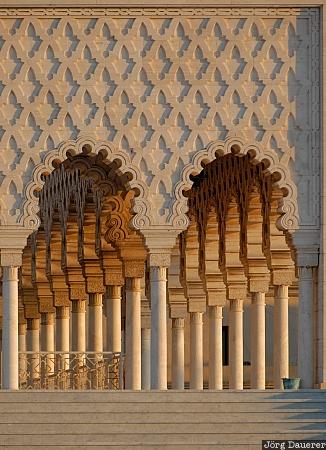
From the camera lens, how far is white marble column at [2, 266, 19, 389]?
1912cm

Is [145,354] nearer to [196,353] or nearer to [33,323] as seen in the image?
[196,353]

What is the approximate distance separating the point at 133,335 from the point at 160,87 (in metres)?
3.28

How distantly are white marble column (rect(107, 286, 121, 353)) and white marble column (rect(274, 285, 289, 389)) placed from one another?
2095 mm

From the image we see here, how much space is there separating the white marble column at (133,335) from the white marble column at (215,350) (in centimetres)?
287

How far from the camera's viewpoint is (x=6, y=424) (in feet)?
59.3

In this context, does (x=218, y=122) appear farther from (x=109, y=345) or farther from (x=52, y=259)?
(x=52, y=259)

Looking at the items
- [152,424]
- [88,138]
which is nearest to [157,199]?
[88,138]

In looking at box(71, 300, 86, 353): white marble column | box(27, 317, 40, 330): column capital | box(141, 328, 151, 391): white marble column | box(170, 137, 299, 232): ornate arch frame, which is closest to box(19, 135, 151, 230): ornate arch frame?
box(170, 137, 299, 232): ornate arch frame

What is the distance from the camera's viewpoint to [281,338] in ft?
71.4

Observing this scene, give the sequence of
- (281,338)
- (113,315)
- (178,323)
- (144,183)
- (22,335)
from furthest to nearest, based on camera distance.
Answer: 1. (22,335)
2. (178,323)
3. (113,315)
4. (281,338)
5. (144,183)

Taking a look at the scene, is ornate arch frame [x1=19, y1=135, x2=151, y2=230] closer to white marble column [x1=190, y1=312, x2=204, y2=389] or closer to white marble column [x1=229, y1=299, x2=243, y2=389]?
white marble column [x1=229, y1=299, x2=243, y2=389]

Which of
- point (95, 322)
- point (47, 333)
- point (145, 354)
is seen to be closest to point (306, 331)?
point (95, 322)

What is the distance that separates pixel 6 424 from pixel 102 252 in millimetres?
5723

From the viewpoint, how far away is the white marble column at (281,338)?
70.8 ft
